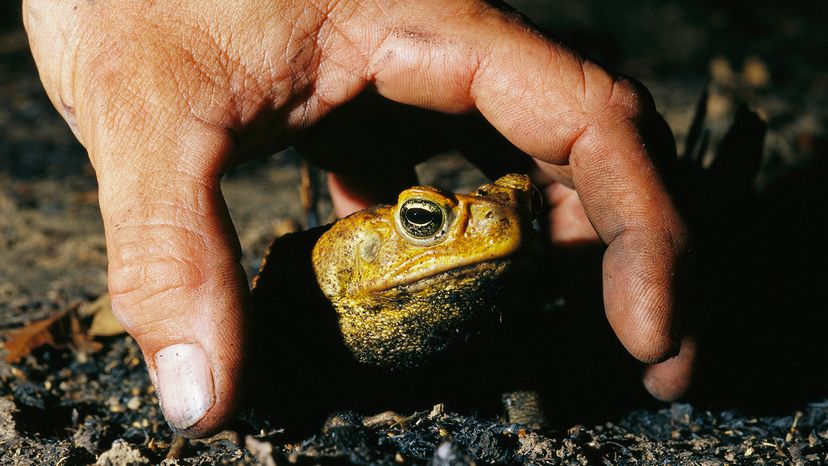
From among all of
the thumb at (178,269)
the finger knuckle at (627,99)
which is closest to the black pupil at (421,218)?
Result: the thumb at (178,269)

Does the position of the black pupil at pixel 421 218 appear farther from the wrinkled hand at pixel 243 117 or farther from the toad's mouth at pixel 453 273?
the wrinkled hand at pixel 243 117

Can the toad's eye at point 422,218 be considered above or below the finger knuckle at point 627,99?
below

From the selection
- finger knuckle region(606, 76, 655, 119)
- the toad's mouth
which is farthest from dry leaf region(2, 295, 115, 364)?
finger knuckle region(606, 76, 655, 119)

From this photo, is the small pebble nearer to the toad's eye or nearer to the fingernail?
the fingernail

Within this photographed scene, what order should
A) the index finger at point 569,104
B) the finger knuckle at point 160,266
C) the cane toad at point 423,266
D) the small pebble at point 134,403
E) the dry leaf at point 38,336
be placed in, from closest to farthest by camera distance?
1. the finger knuckle at point 160,266
2. the cane toad at point 423,266
3. the index finger at point 569,104
4. the small pebble at point 134,403
5. the dry leaf at point 38,336

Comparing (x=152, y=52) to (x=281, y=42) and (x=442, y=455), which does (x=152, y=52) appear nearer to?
(x=281, y=42)

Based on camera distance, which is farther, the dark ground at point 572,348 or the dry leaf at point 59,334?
the dry leaf at point 59,334
